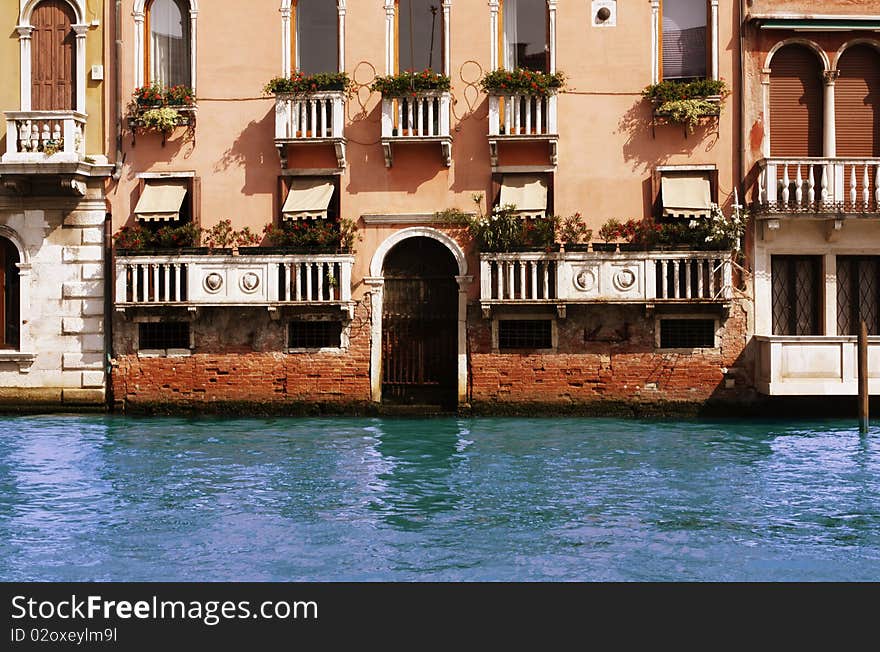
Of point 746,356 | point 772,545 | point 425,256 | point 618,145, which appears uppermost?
point 618,145

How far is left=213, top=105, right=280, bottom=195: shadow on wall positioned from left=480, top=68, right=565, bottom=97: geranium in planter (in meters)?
3.08

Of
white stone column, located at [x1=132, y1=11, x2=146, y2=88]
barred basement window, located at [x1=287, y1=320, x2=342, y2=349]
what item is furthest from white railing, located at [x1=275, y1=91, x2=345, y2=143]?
barred basement window, located at [x1=287, y1=320, x2=342, y2=349]

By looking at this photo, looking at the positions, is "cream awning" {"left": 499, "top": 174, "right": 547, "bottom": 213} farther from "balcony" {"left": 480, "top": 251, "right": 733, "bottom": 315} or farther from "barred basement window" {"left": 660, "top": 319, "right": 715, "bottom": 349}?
"barred basement window" {"left": 660, "top": 319, "right": 715, "bottom": 349}

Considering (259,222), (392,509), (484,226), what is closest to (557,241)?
(484,226)

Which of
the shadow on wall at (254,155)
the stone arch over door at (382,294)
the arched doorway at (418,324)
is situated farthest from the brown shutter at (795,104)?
the shadow on wall at (254,155)

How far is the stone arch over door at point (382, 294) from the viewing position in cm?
1592

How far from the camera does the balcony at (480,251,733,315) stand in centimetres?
1526

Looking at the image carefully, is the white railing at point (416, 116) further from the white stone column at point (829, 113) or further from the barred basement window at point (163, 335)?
the white stone column at point (829, 113)

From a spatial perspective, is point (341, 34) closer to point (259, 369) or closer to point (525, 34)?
point (525, 34)

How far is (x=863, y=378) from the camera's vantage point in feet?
46.1

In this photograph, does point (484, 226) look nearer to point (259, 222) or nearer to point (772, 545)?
point (259, 222)

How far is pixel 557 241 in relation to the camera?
1577 cm

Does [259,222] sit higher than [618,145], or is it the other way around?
[618,145]

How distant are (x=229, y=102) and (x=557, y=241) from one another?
16.1ft
